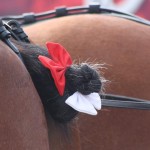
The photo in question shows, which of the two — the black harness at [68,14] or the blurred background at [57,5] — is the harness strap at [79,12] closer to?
the black harness at [68,14]

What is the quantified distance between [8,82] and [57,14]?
0.53 metres

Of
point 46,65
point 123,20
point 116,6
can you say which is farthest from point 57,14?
point 116,6

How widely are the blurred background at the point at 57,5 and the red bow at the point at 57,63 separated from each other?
941 millimetres

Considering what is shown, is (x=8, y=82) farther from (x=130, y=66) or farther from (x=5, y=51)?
(x=130, y=66)

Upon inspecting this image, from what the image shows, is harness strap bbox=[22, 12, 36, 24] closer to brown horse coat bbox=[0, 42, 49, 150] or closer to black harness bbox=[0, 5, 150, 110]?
black harness bbox=[0, 5, 150, 110]

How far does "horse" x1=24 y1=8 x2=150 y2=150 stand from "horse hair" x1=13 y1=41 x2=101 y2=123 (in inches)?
7.4

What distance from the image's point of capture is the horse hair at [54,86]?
2.27 feet

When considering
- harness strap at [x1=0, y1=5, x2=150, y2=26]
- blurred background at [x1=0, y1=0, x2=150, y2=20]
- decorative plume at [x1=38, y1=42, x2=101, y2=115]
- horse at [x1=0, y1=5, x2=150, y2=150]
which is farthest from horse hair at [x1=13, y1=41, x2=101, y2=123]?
blurred background at [x1=0, y1=0, x2=150, y2=20]

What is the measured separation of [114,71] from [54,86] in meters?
0.27

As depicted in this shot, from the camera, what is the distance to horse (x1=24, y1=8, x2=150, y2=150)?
919 millimetres

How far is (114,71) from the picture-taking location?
3.07ft

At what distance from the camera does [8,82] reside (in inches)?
24.4

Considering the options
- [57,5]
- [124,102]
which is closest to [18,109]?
[124,102]

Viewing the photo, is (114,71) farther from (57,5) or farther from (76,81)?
(57,5)
